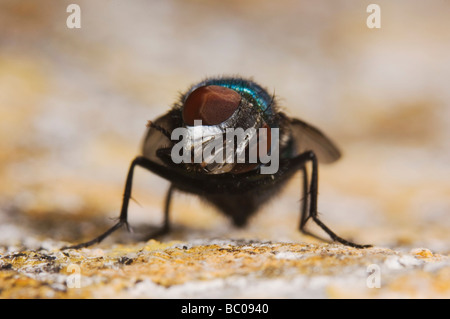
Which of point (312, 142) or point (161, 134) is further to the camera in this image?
point (312, 142)

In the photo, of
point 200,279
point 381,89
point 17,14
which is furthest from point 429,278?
point 17,14

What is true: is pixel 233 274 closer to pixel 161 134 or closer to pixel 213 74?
pixel 161 134

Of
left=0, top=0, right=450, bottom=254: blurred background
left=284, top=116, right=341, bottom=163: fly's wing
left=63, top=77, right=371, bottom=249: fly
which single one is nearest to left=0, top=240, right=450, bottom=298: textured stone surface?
left=63, top=77, right=371, bottom=249: fly

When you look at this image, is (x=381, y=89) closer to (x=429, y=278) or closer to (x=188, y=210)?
(x=188, y=210)

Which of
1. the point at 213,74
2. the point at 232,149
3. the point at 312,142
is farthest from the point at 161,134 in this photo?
the point at 213,74

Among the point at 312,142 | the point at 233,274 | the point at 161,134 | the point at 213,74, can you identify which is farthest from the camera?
the point at 213,74

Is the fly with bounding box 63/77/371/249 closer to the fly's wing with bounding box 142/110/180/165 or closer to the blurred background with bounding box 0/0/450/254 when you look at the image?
the fly's wing with bounding box 142/110/180/165

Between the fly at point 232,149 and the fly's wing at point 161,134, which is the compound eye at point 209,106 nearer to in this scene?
Answer: the fly at point 232,149
